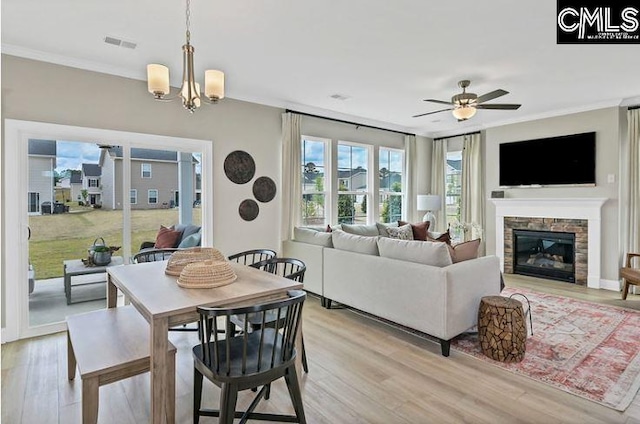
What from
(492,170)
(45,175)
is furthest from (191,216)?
(492,170)

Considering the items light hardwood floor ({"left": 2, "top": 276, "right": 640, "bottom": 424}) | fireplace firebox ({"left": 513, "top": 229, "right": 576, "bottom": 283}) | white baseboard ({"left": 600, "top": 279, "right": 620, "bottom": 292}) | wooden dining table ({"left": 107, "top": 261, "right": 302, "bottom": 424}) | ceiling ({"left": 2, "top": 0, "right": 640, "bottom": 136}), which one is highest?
ceiling ({"left": 2, "top": 0, "right": 640, "bottom": 136})

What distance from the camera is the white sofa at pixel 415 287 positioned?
2.91 meters

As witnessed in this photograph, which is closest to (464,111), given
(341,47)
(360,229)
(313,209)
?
(341,47)

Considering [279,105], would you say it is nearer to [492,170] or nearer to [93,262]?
[93,262]

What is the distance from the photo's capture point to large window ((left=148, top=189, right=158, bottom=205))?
4.08 m

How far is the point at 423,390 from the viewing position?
2.39 meters

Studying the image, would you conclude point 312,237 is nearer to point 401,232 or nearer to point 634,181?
point 401,232

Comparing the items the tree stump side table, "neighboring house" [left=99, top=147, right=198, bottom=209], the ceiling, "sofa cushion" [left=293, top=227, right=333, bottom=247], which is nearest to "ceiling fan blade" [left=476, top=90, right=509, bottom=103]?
the ceiling

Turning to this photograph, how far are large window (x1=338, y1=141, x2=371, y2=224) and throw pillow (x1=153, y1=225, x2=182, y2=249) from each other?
288cm

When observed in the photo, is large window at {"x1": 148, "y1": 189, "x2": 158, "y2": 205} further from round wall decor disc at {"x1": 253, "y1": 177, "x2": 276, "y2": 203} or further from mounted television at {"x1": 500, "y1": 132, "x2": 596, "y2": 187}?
mounted television at {"x1": 500, "y1": 132, "x2": 596, "y2": 187}

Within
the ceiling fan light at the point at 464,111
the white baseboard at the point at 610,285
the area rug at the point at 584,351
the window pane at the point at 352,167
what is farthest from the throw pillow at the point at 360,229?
the white baseboard at the point at 610,285

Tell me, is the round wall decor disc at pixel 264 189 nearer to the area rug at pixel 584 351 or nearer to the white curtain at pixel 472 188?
the area rug at pixel 584 351

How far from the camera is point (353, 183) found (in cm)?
635

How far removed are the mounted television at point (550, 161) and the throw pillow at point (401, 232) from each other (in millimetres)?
2113
